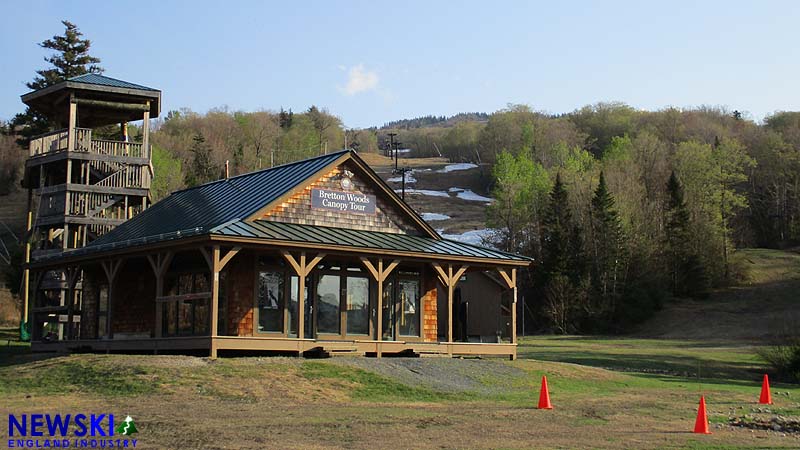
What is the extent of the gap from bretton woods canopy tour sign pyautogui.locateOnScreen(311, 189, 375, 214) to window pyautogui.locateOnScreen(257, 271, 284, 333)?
295 centimetres

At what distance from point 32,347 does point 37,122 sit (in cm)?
3128

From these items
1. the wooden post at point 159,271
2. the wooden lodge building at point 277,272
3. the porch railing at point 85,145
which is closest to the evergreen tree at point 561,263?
the wooden lodge building at point 277,272

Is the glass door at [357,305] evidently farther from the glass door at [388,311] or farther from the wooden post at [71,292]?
the wooden post at [71,292]

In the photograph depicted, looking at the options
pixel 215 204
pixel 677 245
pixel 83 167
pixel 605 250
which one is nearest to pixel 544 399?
pixel 215 204

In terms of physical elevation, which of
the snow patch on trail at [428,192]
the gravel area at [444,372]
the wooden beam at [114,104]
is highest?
the snow patch on trail at [428,192]

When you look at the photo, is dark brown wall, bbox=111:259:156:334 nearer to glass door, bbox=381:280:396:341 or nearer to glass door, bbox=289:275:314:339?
glass door, bbox=289:275:314:339

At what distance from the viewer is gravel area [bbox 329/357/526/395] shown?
2217 cm

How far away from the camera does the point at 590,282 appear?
64562 mm

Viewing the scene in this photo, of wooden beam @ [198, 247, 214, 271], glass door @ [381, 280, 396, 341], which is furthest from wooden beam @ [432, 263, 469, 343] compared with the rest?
wooden beam @ [198, 247, 214, 271]

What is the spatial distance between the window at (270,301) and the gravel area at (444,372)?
9.96ft

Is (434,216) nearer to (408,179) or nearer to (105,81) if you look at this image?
(408,179)

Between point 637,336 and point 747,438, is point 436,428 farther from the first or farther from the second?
point 637,336

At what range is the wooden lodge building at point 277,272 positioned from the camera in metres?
24.8

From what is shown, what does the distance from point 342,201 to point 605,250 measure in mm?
41527
